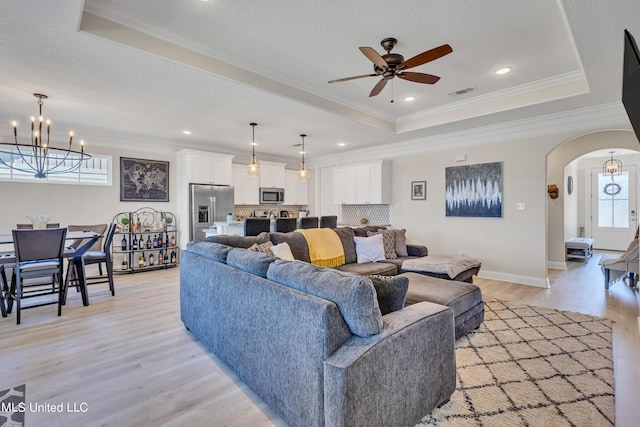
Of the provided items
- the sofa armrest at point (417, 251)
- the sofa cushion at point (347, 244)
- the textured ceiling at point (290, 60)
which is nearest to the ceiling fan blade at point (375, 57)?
the textured ceiling at point (290, 60)

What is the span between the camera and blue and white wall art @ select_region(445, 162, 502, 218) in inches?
205

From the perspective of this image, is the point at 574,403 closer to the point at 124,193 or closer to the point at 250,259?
the point at 250,259

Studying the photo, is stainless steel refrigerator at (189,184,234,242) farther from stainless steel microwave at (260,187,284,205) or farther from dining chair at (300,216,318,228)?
dining chair at (300,216,318,228)

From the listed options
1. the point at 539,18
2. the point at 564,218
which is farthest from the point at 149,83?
the point at 564,218

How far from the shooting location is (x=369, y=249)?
4.36 m

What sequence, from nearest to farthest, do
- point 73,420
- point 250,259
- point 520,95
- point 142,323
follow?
1. point 73,420
2. point 250,259
3. point 142,323
4. point 520,95

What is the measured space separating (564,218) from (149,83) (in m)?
7.72

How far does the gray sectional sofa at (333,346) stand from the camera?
1.40 meters

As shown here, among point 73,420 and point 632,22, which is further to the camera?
point 632,22

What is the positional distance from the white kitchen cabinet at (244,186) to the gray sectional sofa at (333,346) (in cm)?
540

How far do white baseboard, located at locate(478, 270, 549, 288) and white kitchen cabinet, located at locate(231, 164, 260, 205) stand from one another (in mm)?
5240

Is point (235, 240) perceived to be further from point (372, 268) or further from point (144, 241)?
point (144, 241)

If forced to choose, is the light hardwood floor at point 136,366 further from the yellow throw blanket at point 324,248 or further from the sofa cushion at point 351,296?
the yellow throw blanket at point 324,248

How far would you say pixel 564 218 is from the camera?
6.39 metres
